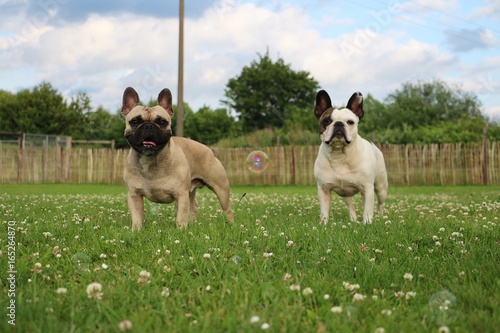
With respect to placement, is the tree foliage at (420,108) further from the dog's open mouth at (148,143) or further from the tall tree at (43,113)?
the dog's open mouth at (148,143)

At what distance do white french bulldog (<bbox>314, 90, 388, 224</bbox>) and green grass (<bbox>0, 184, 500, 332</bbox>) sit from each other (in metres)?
1.32

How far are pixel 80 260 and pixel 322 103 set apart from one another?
442 centimetres

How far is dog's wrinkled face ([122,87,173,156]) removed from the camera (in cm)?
570

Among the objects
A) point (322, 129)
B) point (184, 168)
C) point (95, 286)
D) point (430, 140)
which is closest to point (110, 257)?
point (95, 286)

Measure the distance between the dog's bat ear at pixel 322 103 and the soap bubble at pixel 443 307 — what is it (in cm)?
462

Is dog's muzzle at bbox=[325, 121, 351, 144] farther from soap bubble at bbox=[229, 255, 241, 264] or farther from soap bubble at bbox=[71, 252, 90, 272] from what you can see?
soap bubble at bbox=[71, 252, 90, 272]

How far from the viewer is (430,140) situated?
31.7 metres

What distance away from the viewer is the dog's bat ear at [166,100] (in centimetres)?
646

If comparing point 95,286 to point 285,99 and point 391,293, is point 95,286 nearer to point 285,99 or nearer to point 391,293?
point 391,293

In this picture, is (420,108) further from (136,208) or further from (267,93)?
(136,208)

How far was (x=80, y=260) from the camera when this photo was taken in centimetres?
413

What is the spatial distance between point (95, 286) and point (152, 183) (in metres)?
3.08

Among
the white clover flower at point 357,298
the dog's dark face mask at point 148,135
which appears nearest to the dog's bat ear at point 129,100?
the dog's dark face mask at point 148,135

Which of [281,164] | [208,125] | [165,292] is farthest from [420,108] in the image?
[165,292]
